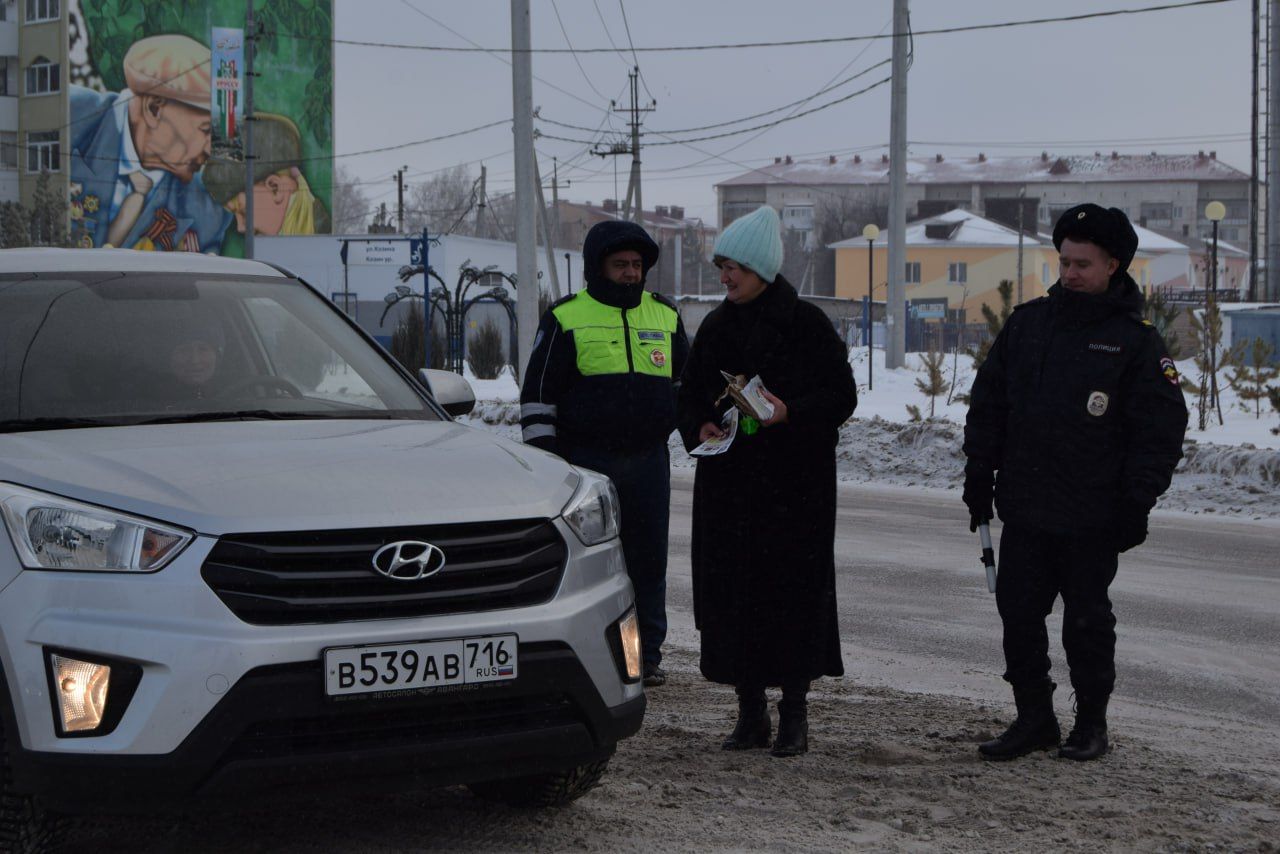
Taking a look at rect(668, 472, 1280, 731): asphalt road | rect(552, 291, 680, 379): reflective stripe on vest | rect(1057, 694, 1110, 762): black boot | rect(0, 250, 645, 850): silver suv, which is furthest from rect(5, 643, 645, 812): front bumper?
rect(668, 472, 1280, 731): asphalt road

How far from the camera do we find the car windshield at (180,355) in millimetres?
4367

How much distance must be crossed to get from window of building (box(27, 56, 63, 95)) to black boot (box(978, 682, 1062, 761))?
2685 inches

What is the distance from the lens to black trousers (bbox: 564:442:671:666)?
6.10 m

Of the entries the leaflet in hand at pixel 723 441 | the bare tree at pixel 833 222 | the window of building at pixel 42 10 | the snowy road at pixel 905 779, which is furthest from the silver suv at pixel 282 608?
the bare tree at pixel 833 222

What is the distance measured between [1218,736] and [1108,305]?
62.8 inches

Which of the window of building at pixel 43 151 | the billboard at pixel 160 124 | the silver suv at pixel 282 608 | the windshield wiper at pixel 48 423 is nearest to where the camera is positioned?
the silver suv at pixel 282 608

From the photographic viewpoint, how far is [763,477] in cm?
518

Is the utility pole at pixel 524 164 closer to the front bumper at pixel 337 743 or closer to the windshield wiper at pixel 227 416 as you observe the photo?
the windshield wiper at pixel 227 416

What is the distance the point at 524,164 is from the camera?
72.2 ft

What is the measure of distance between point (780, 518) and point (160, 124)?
67314 millimetres

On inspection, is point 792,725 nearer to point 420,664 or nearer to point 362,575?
point 420,664

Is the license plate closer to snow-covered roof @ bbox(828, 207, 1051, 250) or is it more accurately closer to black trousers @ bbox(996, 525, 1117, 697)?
black trousers @ bbox(996, 525, 1117, 697)

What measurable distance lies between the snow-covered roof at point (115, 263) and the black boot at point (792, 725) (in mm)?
2216

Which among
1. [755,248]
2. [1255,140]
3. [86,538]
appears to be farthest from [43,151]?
[86,538]
